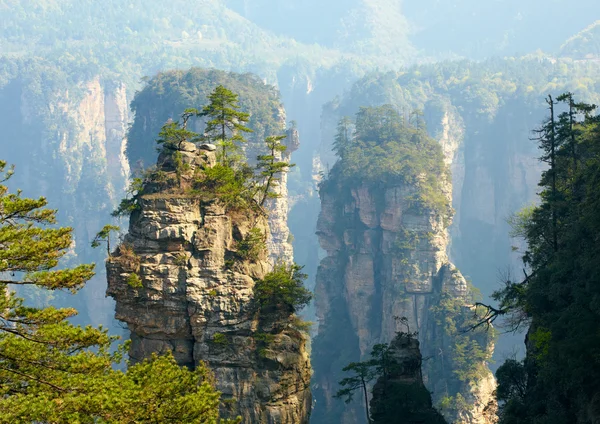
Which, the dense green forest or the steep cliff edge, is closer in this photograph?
the dense green forest

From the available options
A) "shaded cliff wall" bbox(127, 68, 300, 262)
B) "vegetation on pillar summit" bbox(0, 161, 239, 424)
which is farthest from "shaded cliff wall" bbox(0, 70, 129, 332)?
"vegetation on pillar summit" bbox(0, 161, 239, 424)

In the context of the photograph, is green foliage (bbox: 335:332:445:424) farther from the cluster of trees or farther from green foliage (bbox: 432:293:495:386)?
green foliage (bbox: 432:293:495:386)

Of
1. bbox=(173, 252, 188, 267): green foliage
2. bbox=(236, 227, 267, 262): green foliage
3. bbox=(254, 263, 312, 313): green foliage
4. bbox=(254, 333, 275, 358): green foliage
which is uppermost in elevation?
bbox=(236, 227, 267, 262): green foliage

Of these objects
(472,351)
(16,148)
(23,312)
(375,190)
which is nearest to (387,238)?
(375,190)

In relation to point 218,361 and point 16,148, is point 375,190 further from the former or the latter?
point 16,148

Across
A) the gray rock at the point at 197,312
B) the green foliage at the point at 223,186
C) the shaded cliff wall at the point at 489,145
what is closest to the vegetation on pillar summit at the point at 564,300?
the gray rock at the point at 197,312

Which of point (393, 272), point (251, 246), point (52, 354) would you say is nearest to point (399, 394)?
point (251, 246)
